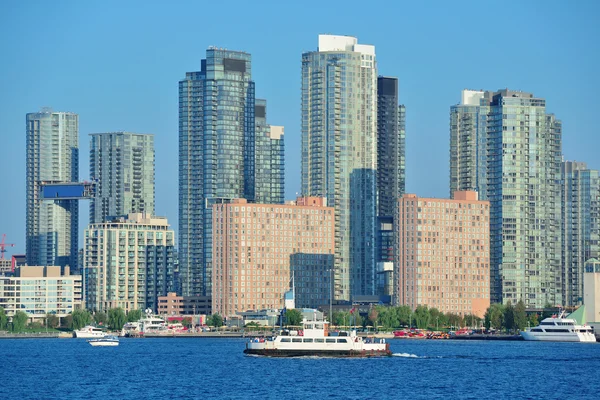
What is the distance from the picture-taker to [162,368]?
7687 inches

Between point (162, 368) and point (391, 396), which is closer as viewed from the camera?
point (391, 396)

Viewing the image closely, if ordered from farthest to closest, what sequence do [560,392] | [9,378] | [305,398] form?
[9,378] < [560,392] < [305,398]

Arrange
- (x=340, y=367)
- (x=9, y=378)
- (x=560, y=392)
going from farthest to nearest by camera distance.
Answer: (x=340, y=367) → (x=9, y=378) → (x=560, y=392)

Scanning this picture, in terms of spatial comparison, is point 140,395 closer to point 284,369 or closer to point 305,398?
point 305,398

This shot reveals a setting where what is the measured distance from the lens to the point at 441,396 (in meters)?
150

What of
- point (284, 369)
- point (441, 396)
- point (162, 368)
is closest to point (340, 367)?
point (284, 369)

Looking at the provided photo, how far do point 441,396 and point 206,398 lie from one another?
84.3ft

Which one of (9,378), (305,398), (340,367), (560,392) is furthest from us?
(340,367)

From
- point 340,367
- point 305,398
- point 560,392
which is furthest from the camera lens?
point 340,367

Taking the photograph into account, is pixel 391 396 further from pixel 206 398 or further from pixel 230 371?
pixel 230 371

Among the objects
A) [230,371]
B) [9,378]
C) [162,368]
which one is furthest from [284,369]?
[9,378]

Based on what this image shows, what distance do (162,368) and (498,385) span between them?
53050 mm

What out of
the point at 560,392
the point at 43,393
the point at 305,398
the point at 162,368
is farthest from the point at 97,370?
Result: the point at 560,392

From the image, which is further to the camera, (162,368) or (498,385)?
(162,368)
